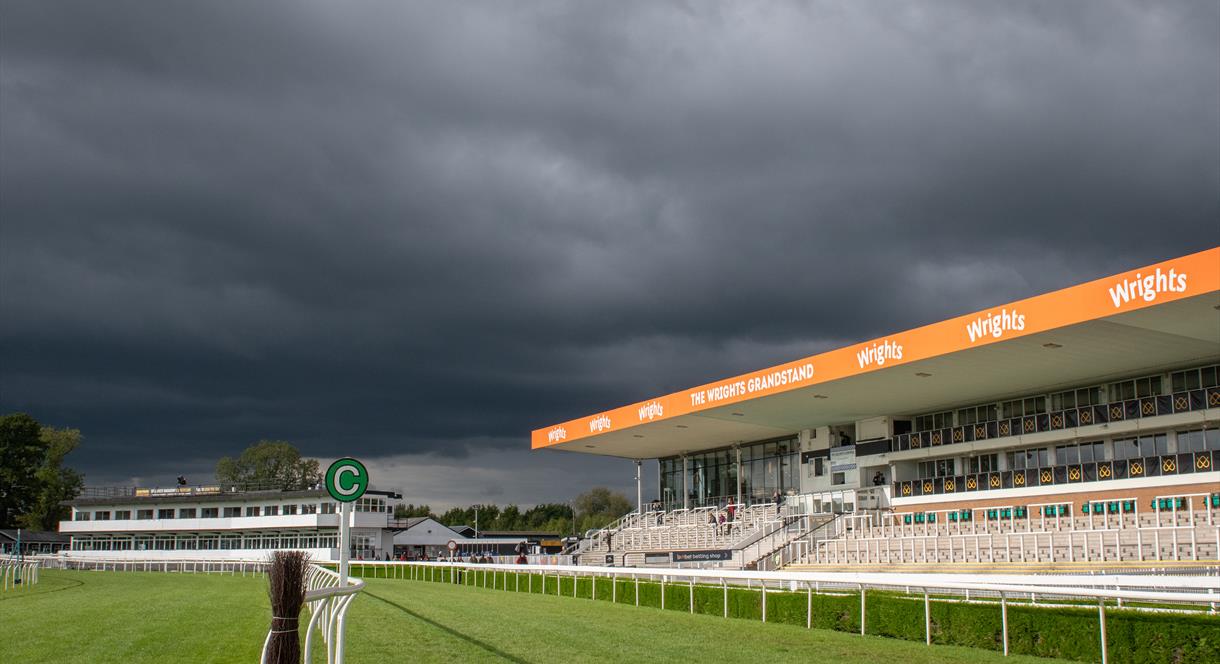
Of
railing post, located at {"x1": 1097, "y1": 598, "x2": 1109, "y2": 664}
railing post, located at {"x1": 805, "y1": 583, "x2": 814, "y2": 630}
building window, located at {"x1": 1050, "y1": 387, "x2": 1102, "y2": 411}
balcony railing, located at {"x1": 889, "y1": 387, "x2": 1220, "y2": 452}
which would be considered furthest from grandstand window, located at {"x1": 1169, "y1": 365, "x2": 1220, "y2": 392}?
railing post, located at {"x1": 1097, "y1": 598, "x2": 1109, "y2": 664}

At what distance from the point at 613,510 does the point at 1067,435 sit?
11053cm

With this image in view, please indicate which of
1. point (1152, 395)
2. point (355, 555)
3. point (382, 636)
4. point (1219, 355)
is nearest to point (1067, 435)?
point (1152, 395)

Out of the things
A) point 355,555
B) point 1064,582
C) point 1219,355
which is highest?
point 1219,355

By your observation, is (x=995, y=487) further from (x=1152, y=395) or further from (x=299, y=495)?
(x=299, y=495)

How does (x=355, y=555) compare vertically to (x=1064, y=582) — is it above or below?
below

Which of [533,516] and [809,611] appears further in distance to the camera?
[533,516]

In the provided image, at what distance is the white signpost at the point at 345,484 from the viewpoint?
977 cm

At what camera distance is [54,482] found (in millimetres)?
102125

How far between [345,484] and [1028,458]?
28.2 meters

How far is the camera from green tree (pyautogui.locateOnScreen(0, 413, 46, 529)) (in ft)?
288

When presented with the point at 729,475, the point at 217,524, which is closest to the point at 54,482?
the point at 217,524

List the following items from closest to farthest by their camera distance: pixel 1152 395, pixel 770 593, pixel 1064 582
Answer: pixel 1064 582 < pixel 770 593 < pixel 1152 395

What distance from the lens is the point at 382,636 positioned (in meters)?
13.8

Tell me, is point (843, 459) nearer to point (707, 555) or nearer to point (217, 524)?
point (707, 555)
